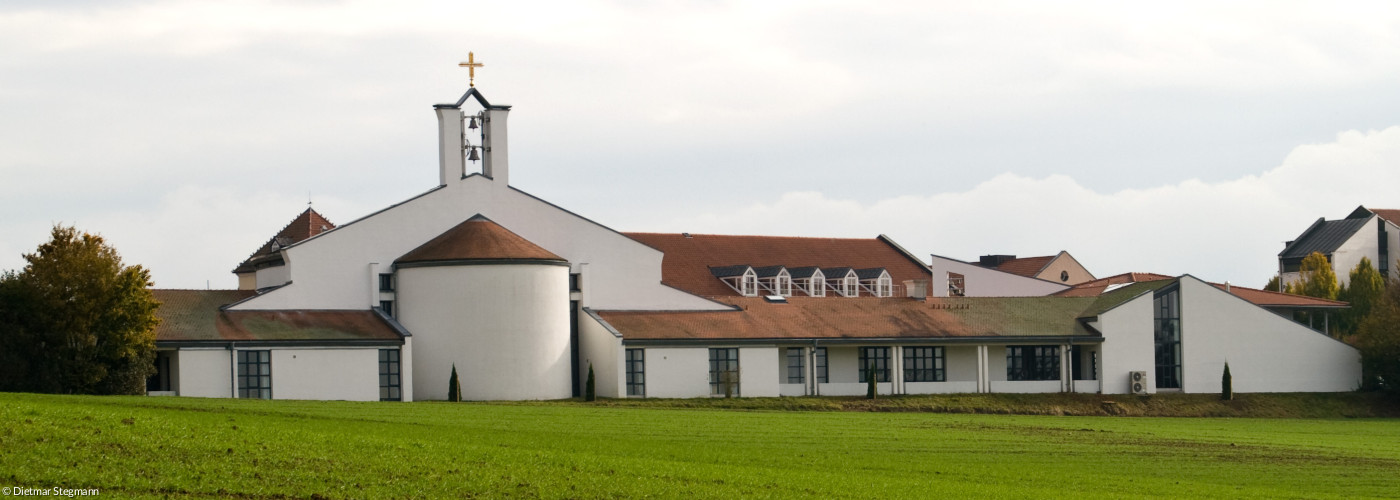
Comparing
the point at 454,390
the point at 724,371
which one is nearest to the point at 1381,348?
the point at 724,371

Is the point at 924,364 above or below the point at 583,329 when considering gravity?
below

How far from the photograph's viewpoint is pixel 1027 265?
97750 millimetres

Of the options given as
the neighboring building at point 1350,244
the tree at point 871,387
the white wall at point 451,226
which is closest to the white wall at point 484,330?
the white wall at point 451,226

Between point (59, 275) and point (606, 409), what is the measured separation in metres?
17.1

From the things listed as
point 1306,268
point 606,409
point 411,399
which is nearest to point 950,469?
point 606,409

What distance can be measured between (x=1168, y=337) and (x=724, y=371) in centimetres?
1910

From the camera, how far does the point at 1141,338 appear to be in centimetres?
6781

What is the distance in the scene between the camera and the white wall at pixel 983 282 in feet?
276

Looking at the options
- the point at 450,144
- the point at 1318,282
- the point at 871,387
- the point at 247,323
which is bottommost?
the point at 871,387

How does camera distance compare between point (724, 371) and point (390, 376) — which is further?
point (724, 371)

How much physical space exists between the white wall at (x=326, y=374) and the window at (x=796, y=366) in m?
16.3

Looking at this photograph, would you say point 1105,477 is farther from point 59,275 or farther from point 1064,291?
point 1064,291

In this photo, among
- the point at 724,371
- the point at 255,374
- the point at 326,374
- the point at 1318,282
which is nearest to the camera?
the point at 255,374

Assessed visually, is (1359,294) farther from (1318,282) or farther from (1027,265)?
(1027,265)
